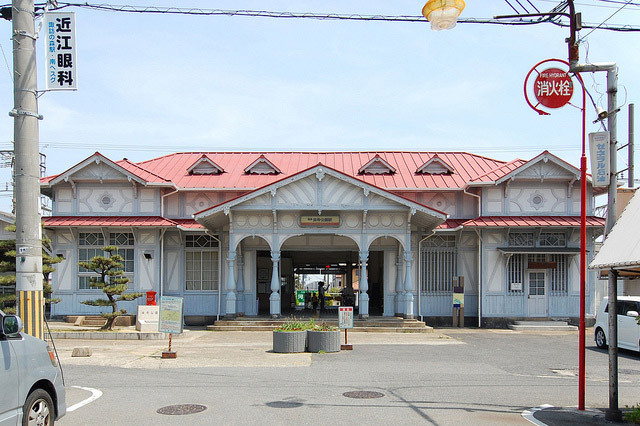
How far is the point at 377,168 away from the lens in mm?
28297

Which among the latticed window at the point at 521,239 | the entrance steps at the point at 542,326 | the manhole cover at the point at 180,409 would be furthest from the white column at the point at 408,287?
the manhole cover at the point at 180,409

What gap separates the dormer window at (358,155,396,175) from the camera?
28.0 meters

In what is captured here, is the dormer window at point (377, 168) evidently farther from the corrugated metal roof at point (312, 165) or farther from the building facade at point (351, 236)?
the building facade at point (351, 236)

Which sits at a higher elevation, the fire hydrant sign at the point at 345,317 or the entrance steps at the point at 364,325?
the fire hydrant sign at the point at 345,317

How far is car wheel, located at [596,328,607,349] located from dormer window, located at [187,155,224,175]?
16376 mm

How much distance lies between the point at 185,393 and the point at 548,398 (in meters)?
5.94

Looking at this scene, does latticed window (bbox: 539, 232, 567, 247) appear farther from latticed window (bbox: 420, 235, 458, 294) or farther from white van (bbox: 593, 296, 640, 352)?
white van (bbox: 593, 296, 640, 352)

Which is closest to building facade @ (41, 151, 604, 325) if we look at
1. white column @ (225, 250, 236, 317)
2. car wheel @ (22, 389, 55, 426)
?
white column @ (225, 250, 236, 317)

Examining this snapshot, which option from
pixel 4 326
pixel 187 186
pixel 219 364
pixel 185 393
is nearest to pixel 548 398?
pixel 185 393

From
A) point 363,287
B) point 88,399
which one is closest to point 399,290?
point 363,287

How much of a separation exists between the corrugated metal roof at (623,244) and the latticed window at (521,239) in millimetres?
15814

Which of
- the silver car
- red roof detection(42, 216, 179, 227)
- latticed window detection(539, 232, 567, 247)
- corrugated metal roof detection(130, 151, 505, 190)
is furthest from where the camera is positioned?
corrugated metal roof detection(130, 151, 505, 190)

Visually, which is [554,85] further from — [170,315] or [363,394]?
[170,315]

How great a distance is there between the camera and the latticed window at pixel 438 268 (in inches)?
1023
